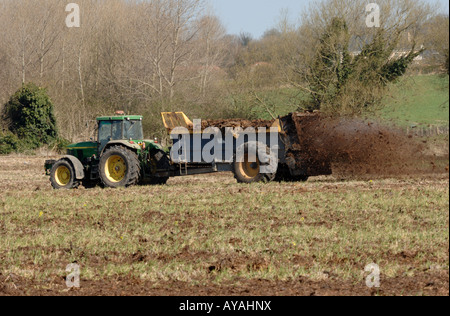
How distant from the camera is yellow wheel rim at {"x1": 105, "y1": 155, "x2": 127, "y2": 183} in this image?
1708cm

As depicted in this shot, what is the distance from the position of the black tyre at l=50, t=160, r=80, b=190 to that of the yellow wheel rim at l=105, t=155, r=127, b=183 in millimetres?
1101

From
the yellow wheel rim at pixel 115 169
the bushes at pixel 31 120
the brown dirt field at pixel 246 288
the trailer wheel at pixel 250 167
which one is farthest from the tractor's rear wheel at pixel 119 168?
the bushes at pixel 31 120

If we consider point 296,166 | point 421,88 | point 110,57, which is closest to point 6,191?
point 296,166

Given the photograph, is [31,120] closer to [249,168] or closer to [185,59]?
[185,59]

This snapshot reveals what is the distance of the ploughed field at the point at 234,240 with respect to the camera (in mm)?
6949

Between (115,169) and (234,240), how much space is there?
8697mm

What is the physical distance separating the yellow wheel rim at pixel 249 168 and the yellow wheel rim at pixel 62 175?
514 centimetres

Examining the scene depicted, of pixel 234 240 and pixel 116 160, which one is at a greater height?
pixel 116 160

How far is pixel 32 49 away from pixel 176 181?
103 ft

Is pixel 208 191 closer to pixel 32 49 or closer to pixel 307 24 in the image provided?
pixel 307 24

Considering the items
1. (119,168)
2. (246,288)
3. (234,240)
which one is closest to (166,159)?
(119,168)

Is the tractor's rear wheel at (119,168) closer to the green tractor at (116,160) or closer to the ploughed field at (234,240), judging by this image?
the green tractor at (116,160)

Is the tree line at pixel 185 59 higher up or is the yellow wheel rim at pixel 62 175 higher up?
the tree line at pixel 185 59

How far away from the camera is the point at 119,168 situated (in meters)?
17.1
